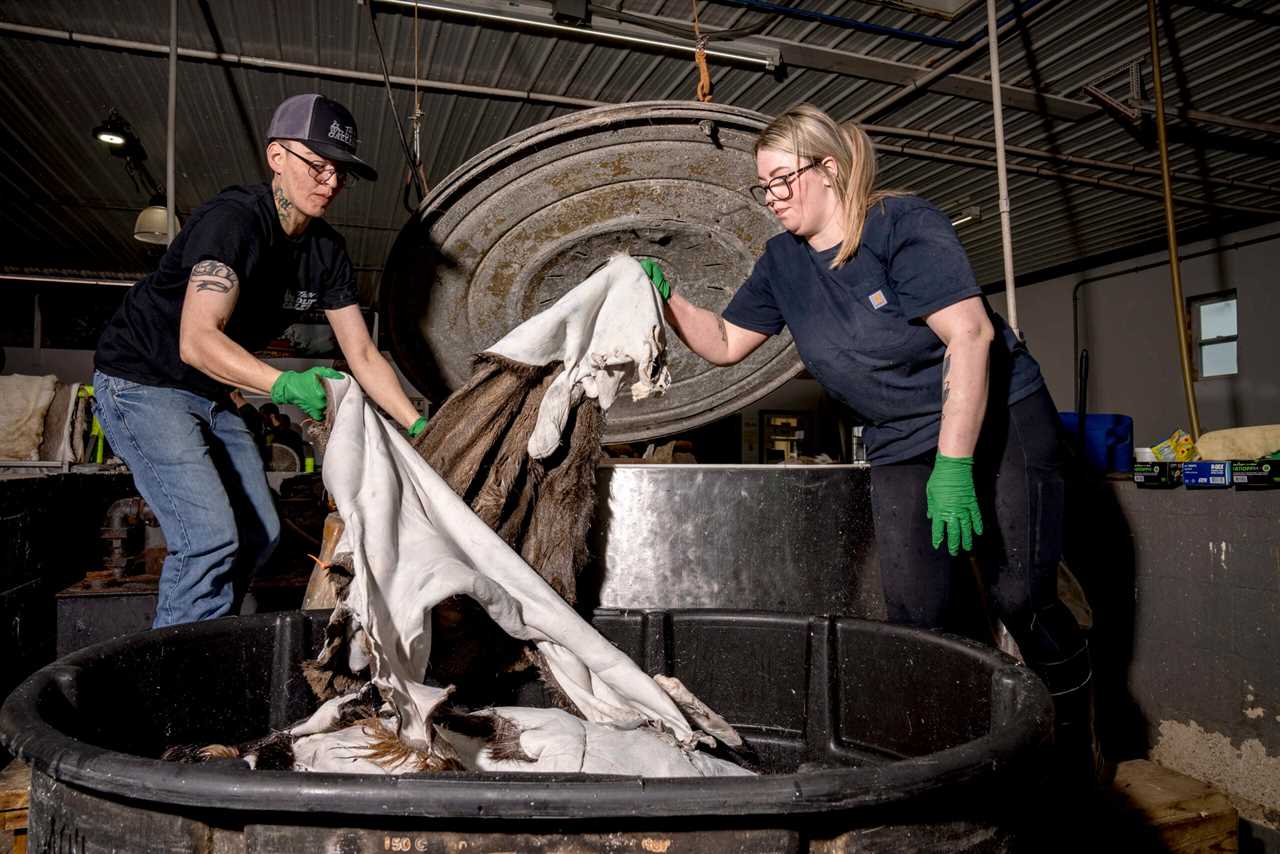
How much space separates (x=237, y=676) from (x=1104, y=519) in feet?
8.29

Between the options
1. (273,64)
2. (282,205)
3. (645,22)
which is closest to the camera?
(282,205)

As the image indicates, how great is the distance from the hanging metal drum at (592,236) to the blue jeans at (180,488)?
63cm

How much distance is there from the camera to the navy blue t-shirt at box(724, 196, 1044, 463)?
1600mm

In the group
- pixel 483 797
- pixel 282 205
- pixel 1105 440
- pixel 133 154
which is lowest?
pixel 483 797

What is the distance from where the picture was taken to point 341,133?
198 centimetres

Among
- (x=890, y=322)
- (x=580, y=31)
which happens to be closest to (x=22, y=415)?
(x=580, y=31)

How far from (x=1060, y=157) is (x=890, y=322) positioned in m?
6.73

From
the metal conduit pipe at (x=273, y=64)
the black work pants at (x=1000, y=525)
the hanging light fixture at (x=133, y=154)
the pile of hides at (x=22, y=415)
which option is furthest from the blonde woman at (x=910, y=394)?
the pile of hides at (x=22, y=415)

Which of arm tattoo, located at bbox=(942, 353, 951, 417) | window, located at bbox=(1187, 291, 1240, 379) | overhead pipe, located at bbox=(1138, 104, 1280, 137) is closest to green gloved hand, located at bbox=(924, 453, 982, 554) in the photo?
arm tattoo, located at bbox=(942, 353, 951, 417)

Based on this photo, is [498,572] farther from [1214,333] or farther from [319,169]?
[1214,333]

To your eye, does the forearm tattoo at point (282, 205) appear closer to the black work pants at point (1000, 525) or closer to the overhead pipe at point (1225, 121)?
the black work pants at point (1000, 525)

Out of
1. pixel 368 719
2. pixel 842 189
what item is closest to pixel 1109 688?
pixel 842 189

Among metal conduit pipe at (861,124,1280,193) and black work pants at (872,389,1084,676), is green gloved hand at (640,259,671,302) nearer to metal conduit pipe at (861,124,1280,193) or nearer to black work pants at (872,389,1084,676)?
black work pants at (872,389,1084,676)

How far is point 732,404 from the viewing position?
265cm
